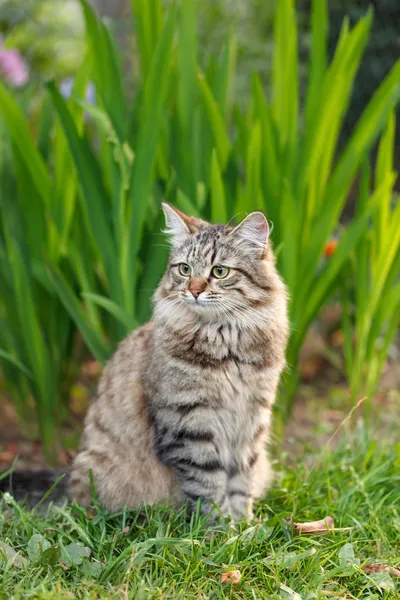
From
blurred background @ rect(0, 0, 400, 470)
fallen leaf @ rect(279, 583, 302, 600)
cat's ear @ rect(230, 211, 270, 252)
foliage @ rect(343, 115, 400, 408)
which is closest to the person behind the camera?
fallen leaf @ rect(279, 583, 302, 600)

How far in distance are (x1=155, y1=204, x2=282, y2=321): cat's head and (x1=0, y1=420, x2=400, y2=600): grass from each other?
0.66 metres

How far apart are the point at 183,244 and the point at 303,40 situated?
2.93 metres

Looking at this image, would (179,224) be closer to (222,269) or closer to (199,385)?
(222,269)

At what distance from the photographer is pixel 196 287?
A: 6.79ft

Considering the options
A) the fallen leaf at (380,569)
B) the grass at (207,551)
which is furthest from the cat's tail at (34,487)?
the fallen leaf at (380,569)

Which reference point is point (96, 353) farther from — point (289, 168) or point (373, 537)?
point (373, 537)

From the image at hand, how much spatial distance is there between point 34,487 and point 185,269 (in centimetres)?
92

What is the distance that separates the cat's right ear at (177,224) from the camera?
86.3 inches

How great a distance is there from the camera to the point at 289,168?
9.09ft

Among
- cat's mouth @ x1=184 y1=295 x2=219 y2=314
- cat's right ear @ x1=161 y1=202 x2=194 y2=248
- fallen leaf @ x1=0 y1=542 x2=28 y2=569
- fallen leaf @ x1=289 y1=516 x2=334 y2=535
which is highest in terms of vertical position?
cat's right ear @ x1=161 y1=202 x2=194 y2=248

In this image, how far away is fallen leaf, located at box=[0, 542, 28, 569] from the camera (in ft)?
6.17

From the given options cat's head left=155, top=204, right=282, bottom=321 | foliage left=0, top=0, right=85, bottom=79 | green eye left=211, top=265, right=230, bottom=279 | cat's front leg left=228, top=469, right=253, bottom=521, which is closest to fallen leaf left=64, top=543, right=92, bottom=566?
cat's front leg left=228, top=469, right=253, bottom=521

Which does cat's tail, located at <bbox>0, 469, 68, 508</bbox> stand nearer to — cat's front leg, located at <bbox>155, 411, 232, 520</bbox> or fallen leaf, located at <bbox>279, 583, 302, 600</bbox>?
cat's front leg, located at <bbox>155, 411, 232, 520</bbox>

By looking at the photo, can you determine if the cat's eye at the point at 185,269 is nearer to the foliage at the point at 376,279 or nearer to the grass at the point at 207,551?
the grass at the point at 207,551
